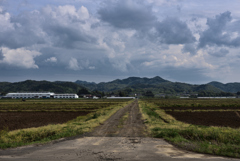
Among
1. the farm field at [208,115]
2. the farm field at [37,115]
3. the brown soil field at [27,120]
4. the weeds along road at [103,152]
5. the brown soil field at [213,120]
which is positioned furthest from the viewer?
the farm field at [208,115]

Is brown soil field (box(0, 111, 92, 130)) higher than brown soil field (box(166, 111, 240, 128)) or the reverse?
higher

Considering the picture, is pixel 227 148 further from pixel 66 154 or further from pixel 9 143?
pixel 9 143

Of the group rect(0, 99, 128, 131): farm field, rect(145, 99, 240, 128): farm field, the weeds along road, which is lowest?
rect(145, 99, 240, 128): farm field

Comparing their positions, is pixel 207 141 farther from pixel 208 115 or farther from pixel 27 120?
pixel 208 115

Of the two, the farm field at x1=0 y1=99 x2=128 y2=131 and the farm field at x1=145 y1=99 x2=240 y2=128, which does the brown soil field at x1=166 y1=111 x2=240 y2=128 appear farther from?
the farm field at x1=0 y1=99 x2=128 y2=131

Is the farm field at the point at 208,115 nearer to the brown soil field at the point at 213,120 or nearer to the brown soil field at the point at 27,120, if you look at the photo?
the brown soil field at the point at 213,120

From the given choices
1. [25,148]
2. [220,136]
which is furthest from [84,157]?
[220,136]

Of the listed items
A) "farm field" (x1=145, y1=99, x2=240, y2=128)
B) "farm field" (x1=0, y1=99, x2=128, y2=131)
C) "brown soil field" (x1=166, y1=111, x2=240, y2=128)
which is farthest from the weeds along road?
"farm field" (x1=145, y1=99, x2=240, y2=128)

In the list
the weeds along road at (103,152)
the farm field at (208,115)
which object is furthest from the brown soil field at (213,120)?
the weeds along road at (103,152)

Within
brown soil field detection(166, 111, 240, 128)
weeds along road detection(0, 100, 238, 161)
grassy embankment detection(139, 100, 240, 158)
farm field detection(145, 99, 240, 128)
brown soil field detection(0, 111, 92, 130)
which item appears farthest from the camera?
farm field detection(145, 99, 240, 128)

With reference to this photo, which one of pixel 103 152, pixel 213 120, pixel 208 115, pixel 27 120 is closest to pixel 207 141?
pixel 103 152

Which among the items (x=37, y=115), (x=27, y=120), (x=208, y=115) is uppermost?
(x=27, y=120)

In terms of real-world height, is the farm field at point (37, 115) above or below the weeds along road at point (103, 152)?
below

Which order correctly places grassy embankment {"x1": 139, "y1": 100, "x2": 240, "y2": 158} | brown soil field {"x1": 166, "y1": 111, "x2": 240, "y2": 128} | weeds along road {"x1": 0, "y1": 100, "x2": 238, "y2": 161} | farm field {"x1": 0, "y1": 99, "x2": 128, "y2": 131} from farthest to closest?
farm field {"x1": 0, "y1": 99, "x2": 128, "y2": 131}, brown soil field {"x1": 166, "y1": 111, "x2": 240, "y2": 128}, grassy embankment {"x1": 139, "y1": 100, "x2": 240, "y2": 158}, weeds along road {"x1": 0, "y1": 100, "x2": 238, "y2": 161}
